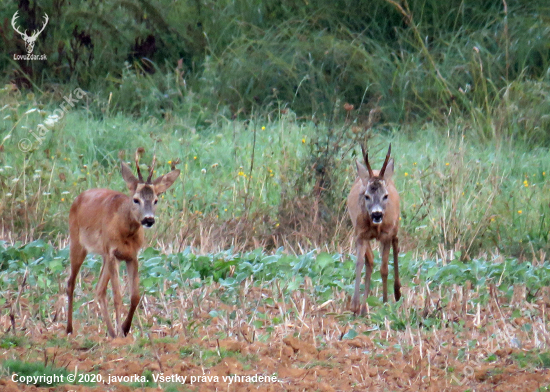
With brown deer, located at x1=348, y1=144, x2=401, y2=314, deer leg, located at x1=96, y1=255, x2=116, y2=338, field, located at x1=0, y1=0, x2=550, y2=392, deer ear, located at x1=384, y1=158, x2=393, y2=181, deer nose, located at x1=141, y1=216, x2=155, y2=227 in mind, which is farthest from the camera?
deer ear, located at x1=384, y1=158, x2=393, y2=181

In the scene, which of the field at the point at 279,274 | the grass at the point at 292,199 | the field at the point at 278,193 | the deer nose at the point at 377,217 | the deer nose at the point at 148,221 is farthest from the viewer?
the grass at the point at 292,199

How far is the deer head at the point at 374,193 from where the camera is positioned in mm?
6840

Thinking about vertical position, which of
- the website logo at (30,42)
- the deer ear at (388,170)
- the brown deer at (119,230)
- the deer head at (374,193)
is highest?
the website logo at (30,42)

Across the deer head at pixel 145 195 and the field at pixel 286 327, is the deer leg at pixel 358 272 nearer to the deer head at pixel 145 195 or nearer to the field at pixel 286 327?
the field at pixel 286 327

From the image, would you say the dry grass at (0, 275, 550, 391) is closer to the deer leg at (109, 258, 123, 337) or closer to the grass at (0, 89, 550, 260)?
the deer leg at (109, 258, 123, 337)

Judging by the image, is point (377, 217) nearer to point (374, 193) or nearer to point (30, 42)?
point (374, 193)

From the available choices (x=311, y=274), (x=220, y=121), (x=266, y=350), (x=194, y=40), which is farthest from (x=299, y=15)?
(x=266, y=350)

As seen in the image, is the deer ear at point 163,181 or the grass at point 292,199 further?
the grass at point 292,199

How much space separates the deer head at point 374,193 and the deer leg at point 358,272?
0.85 ft

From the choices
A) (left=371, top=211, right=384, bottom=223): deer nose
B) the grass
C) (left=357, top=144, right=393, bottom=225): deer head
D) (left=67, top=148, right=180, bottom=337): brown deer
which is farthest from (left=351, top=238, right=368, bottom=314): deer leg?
the grass

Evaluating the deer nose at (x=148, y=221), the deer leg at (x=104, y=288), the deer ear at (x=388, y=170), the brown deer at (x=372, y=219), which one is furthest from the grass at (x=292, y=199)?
the deer nose at (x=148, y=221)

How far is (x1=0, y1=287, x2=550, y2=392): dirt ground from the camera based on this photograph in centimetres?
501

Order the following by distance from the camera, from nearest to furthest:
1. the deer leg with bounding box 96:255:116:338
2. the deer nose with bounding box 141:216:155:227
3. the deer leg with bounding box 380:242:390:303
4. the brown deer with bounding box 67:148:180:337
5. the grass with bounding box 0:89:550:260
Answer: the deer nose with bounding box 141:216:155:227 < the brown deer with bounding box 67:148:180:337 < the deer leg with bounding box 96:255:116:338 < the deer leg with bounding box 380:242:390:303 < the grass with bounding box 0:89:550:260

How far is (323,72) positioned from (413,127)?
2.08m
